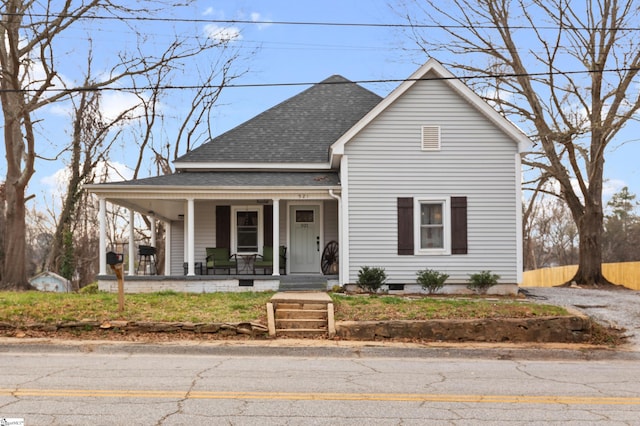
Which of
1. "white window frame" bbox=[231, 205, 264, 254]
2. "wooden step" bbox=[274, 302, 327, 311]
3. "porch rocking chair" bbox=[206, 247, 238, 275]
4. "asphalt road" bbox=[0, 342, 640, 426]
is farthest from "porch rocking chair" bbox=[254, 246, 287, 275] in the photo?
"asphalt road" bbox=[0, 342, 640, 426]

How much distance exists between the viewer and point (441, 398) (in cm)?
708

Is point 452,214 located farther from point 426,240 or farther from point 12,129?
point 12,129

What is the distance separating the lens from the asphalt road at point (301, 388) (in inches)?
243

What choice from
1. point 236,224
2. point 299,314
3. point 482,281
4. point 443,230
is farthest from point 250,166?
point 299,314

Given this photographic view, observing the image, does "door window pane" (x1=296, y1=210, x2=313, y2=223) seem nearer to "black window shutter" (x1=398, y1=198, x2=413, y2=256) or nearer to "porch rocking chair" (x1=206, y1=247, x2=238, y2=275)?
"porch rocking chair" (x1=206, y1=247, x2=238, y2=275)

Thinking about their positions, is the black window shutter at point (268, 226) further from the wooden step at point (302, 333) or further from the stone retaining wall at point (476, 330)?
the stone retaining wall at point (476, 330)

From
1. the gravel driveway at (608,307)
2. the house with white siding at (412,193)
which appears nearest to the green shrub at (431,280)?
the house with white siding at (412,193)

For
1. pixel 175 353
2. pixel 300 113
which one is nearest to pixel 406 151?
pixel 300 113

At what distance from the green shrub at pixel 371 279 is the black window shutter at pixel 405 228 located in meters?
0.93

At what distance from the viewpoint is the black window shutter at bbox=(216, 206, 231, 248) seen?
1973 cm

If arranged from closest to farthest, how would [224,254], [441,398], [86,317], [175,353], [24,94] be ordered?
[441,398] < [175,353] < [86,317] < [224,254] < [24,94]

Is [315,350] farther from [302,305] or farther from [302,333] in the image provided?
[302,305]

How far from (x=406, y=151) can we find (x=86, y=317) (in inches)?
386

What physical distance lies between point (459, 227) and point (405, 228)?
1529mm
